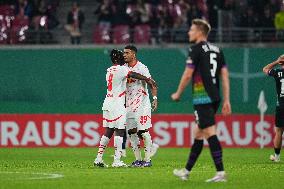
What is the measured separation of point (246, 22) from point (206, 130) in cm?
1777

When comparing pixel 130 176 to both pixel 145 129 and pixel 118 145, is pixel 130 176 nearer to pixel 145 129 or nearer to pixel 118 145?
pixel 118 145

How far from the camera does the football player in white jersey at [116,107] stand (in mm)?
16953

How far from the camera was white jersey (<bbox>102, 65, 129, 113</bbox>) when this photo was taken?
670 inches

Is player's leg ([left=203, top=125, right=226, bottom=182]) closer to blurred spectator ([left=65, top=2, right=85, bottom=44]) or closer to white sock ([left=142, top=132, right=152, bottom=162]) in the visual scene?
white sock ([left=142, top=132, right=152, bottom=162])

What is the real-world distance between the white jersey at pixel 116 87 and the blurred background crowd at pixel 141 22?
12553 millimetres

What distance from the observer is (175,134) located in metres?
27.2

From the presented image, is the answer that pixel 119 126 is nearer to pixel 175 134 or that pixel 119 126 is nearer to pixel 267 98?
pixel 175 134

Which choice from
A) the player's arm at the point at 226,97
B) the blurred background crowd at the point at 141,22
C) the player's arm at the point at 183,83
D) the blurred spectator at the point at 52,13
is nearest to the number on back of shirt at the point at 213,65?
the player's arm at the point at 226,97

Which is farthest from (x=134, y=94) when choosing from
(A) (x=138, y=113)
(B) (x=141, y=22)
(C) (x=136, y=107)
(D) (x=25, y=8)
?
(D) (x=25, y=8)

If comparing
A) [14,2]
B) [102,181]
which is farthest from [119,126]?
[14,2]

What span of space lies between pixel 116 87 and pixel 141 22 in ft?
45.5

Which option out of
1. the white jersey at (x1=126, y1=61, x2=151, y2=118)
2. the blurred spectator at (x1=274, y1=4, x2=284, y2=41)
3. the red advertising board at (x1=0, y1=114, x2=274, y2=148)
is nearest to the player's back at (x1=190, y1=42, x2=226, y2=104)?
the white jersey at (x1=126, y1=61, x2=151, y2=118)

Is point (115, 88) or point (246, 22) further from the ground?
point (246, 22)

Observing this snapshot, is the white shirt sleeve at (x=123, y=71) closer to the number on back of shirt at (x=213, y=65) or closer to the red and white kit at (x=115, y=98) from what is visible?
the red and white kit at (x=115, y=98)
